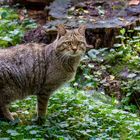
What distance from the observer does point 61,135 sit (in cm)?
512

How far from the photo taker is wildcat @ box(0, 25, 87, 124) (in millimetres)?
5422

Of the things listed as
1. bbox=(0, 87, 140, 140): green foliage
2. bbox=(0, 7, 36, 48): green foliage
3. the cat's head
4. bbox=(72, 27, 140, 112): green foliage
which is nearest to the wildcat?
the cat's head

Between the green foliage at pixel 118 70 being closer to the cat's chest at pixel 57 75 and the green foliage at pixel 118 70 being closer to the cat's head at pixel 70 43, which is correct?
the cat's chest at pixel 57 75

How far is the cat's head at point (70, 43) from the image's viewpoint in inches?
215

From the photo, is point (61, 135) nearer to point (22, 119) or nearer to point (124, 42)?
point (22, 119)

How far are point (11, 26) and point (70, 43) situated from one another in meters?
4.72

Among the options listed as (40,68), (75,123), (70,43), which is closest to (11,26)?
(40,68)

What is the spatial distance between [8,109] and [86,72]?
2700 mm

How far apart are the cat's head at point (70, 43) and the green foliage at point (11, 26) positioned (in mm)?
3473

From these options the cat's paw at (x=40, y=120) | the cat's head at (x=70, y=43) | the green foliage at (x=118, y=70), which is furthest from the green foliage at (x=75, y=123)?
the green foliage at (x=118, y=70)

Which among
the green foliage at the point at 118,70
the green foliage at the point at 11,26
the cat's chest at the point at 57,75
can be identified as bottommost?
the green foliage at the point at 118,70

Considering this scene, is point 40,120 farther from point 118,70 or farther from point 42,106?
point 118,70

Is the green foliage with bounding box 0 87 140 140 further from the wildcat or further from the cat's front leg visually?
the wildcat

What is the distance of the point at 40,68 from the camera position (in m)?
5.57
